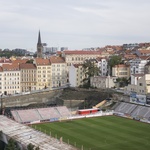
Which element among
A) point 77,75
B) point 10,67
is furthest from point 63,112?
point 10,67

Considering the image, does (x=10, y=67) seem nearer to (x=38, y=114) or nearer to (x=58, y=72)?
(x=58, y=72)

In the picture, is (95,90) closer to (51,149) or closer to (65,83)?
(65,83)

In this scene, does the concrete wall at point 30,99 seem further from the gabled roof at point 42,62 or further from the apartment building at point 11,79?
the gabled roof at point 42,62

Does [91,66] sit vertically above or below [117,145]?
above

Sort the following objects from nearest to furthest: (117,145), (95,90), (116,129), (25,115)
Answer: (117,145), (116,129), (25,115), (95,90)

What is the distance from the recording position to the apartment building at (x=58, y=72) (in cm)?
9506

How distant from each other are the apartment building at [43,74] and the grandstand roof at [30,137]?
2027 inches

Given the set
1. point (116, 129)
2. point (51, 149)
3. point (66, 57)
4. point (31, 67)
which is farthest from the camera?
point (66, 57)

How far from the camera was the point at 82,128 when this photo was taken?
1848 inches

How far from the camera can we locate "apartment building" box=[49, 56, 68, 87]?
3743 inches

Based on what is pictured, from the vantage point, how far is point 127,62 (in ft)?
289

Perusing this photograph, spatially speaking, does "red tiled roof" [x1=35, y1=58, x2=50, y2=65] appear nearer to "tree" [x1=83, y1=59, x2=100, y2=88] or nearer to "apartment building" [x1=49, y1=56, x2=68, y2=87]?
"apartment building" [x1=49, y1=56, x2=68, y2=87]

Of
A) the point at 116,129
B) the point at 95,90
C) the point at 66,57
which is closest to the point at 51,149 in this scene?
the point at 116,129

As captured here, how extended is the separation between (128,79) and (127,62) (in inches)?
344
